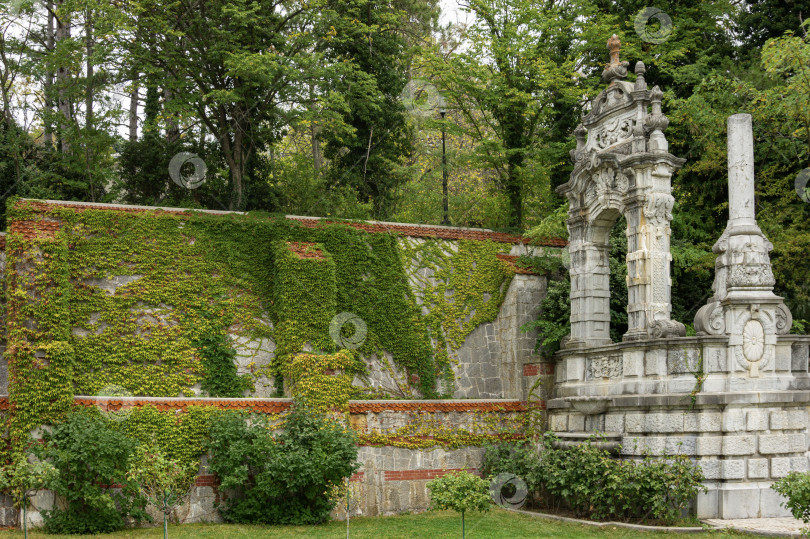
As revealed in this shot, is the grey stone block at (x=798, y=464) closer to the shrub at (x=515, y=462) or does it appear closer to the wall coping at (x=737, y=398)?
the wall coping at (x=737, y=398)

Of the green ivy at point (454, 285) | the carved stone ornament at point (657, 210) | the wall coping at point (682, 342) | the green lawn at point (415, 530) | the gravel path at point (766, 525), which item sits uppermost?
the carved stone ornament at point (657, 210)

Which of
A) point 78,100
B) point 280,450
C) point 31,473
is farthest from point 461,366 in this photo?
point 78,100

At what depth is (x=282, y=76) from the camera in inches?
901

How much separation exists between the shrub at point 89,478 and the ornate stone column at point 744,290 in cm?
988

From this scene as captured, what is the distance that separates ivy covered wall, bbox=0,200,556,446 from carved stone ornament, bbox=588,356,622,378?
4.15 metres

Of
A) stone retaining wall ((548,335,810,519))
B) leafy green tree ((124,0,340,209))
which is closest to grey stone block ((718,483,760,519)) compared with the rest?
stone retaining wall ((548,335,810,519))

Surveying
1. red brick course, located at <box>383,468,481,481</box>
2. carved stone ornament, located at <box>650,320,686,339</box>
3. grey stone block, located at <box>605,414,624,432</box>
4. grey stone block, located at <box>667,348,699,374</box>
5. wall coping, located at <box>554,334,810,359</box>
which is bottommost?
red brick course, located at <box>383,468,481,481</box>

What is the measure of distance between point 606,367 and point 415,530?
481 cm

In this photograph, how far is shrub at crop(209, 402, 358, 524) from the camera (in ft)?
47.5

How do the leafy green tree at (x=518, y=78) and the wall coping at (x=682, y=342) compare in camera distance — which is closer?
the wall coping at (x=682, y=342)

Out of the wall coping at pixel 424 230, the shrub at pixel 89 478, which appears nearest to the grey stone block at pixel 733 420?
the wall coping at pixel 424 230

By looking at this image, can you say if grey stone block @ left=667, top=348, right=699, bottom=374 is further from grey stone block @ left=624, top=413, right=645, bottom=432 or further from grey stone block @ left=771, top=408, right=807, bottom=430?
grey stone block @ left=771, top=408, right=807, bottom=430

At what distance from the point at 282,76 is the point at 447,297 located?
25.7ft

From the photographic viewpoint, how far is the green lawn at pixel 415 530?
42.8 feet
